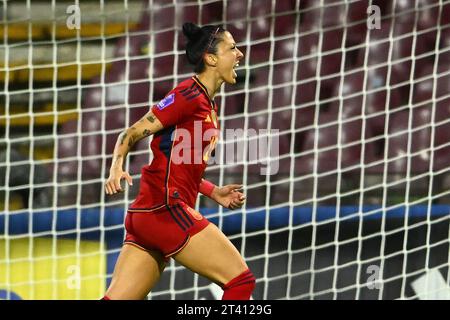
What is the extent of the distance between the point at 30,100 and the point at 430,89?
203 centimetres

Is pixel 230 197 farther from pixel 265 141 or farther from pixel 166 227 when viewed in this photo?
pixel 265 141

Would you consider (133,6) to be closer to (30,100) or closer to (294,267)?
(30,100)

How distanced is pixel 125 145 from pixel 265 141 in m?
2.01

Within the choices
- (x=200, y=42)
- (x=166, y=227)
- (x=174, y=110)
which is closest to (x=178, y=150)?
(x=174, y=110)

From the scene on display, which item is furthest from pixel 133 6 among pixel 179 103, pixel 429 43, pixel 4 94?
pixel 179 103

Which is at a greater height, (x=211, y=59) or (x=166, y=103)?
(x=211, y=59)

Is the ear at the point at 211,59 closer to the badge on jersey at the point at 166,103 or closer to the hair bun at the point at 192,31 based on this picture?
the hair bun at the point at 192,31

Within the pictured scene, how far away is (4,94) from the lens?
4910mm

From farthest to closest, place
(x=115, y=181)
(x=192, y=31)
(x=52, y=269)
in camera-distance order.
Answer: (x=52, y=269), (x=192, y=31), (x=115, y=181)

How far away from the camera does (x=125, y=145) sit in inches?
120

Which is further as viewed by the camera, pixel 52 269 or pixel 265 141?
pixel 265 141

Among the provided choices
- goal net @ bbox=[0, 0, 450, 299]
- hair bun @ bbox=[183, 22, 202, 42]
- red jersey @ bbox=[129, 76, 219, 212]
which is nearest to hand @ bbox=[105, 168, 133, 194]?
red jersey @ bbox=[129, 76, 219, 212]

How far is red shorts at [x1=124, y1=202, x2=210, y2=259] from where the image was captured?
10.3ft

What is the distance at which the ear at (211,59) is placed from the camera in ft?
10.8
